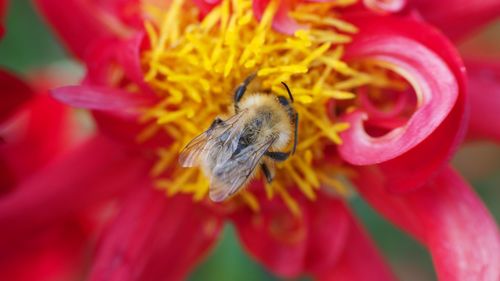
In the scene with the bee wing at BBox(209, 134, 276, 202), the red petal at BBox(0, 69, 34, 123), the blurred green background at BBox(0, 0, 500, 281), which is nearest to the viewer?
the bee wing at BBox(209, 134, 276, 202)

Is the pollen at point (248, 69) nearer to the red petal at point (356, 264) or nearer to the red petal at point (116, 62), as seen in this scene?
the red petal at point (116, 62)

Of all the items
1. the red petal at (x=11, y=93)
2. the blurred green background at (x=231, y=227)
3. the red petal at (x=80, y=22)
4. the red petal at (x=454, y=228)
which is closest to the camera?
the red petal at (x=454, y=228)

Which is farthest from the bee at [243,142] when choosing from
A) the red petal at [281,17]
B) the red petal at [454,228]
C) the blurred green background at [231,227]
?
the blurred green background at [231,227]

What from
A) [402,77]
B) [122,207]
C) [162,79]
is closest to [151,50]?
[162,79]

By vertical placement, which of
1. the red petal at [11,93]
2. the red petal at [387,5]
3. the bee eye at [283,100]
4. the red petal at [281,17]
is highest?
the red petal at [11,93]

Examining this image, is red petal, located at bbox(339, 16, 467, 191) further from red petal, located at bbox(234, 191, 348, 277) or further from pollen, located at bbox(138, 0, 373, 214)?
red petal, located at bbox(234, 191, 348, 277)

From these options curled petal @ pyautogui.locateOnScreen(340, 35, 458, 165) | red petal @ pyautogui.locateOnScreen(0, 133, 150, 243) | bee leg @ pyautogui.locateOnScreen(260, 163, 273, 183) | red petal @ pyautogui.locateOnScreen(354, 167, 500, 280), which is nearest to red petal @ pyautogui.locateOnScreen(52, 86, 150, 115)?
red petal @ pyautogui.locateOnScreen(0, 133, 150, 243)
